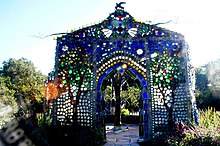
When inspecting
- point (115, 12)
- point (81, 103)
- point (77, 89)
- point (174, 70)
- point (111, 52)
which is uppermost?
point (115, 12)

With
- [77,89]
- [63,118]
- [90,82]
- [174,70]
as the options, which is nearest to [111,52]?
[90,82]

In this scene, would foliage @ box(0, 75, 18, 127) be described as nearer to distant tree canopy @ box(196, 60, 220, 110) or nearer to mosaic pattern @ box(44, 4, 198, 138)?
mosaic pattern @ box(44, 4, 198, 138)

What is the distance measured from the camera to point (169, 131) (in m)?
6.49

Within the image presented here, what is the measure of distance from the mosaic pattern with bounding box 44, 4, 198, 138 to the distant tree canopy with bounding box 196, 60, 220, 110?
24.6ft

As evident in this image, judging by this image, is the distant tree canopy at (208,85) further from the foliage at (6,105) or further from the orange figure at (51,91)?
the foliage at (6,105)

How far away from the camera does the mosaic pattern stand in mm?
6809

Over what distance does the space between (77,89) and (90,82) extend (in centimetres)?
48

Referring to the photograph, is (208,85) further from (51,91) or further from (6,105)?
(6,105)

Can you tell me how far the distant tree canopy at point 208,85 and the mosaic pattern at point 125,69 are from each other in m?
7.50

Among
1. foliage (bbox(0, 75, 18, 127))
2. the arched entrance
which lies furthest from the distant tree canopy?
foliage (bbox(0, 75, 18, 127))

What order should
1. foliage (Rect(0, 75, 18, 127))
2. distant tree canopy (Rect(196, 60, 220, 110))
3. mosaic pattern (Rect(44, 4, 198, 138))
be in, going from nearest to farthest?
mosaic pattern (Rect(44, 4, 198, 138)), foliage (Rect(0, 75, 18, 127)), distant tree canopy (Rect(196, 60, 220, 110))

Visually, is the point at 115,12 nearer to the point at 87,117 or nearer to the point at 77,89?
the point at 77,89

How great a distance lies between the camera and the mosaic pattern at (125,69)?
6809mm

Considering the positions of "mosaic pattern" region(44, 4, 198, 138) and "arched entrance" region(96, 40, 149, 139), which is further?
"arched entrance" region(96, 40, 149, 139)
